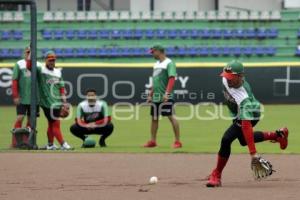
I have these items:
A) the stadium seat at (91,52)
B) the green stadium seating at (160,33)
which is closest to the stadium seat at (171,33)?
the green stadium seating at (160,33)

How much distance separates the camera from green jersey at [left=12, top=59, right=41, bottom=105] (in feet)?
51.8

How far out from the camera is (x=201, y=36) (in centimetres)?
3809

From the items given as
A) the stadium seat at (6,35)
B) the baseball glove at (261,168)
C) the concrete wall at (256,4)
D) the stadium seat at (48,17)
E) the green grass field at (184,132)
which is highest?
the concrete wall at (256,4)

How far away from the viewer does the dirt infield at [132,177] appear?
9.42 meters

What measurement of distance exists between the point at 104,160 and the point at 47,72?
2.93 meters

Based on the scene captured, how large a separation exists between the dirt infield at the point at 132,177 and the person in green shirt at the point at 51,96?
116cm

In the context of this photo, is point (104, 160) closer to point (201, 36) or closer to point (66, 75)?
point (66, 75)

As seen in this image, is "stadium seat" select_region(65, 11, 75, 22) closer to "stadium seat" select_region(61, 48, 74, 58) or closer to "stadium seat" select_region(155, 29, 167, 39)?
"stadium seat" select_region(61, 48, 74, 58)

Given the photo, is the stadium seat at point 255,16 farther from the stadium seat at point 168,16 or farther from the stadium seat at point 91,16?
the stadium seat at point 91,16

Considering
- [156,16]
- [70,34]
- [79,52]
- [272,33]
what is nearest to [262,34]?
[272,33]

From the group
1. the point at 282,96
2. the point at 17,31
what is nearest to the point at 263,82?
the point at 282,96

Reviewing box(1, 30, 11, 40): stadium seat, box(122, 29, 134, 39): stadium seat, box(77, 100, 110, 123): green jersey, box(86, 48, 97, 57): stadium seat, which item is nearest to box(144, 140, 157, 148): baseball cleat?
box(77, 100, 110, 123): green jersey

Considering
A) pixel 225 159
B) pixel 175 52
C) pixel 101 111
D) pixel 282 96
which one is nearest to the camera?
pixel 225 159

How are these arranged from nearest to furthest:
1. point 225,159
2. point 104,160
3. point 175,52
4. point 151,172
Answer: point 225,159 → point 151,172 → point 104,160 → point 175,52
